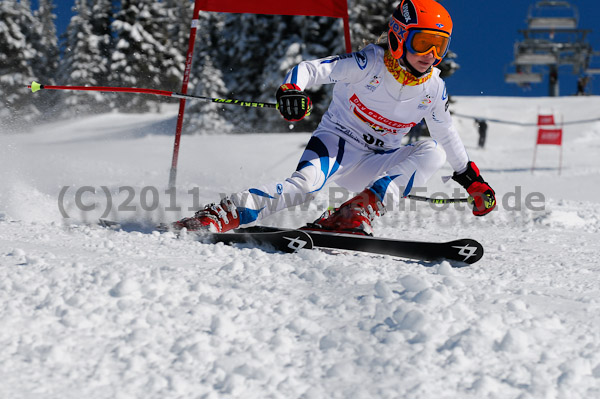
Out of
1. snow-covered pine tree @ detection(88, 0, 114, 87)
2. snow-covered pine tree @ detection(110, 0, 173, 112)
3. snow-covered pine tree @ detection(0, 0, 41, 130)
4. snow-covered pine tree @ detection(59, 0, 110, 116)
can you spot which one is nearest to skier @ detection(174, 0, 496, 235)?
snow-covered pine tree @ detection(110, 0, 173, 112)

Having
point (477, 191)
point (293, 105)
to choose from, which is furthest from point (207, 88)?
point (293, 105)

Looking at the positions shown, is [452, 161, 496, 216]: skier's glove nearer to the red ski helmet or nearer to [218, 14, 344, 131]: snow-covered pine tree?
the red ski helmet

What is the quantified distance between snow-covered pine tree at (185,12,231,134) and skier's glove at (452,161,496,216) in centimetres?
2146

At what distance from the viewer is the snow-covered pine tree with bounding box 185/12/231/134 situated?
85.5 ft

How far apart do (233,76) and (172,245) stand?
25006mm

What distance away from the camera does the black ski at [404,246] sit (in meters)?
2.91

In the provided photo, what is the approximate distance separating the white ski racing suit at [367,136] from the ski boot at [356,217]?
0.27 ft

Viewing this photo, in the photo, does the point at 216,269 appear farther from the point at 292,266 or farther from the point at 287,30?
the point at 287,30

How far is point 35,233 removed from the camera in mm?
3168

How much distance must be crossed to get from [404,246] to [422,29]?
132 centimetres

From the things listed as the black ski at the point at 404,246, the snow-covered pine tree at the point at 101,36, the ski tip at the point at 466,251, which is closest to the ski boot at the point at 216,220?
the black ski at the point at 404,246

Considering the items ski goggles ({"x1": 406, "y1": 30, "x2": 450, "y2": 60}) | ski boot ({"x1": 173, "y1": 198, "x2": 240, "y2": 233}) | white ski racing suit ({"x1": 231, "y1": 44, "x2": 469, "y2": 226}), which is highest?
ski goggles ({"x1": 406, "y1": 30, "x2": 450, "y2": 60})

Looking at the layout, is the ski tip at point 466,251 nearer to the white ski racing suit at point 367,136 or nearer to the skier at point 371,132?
the skier at point 371,132

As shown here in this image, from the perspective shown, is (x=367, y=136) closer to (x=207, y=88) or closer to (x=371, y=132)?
(x=371, y=132)
